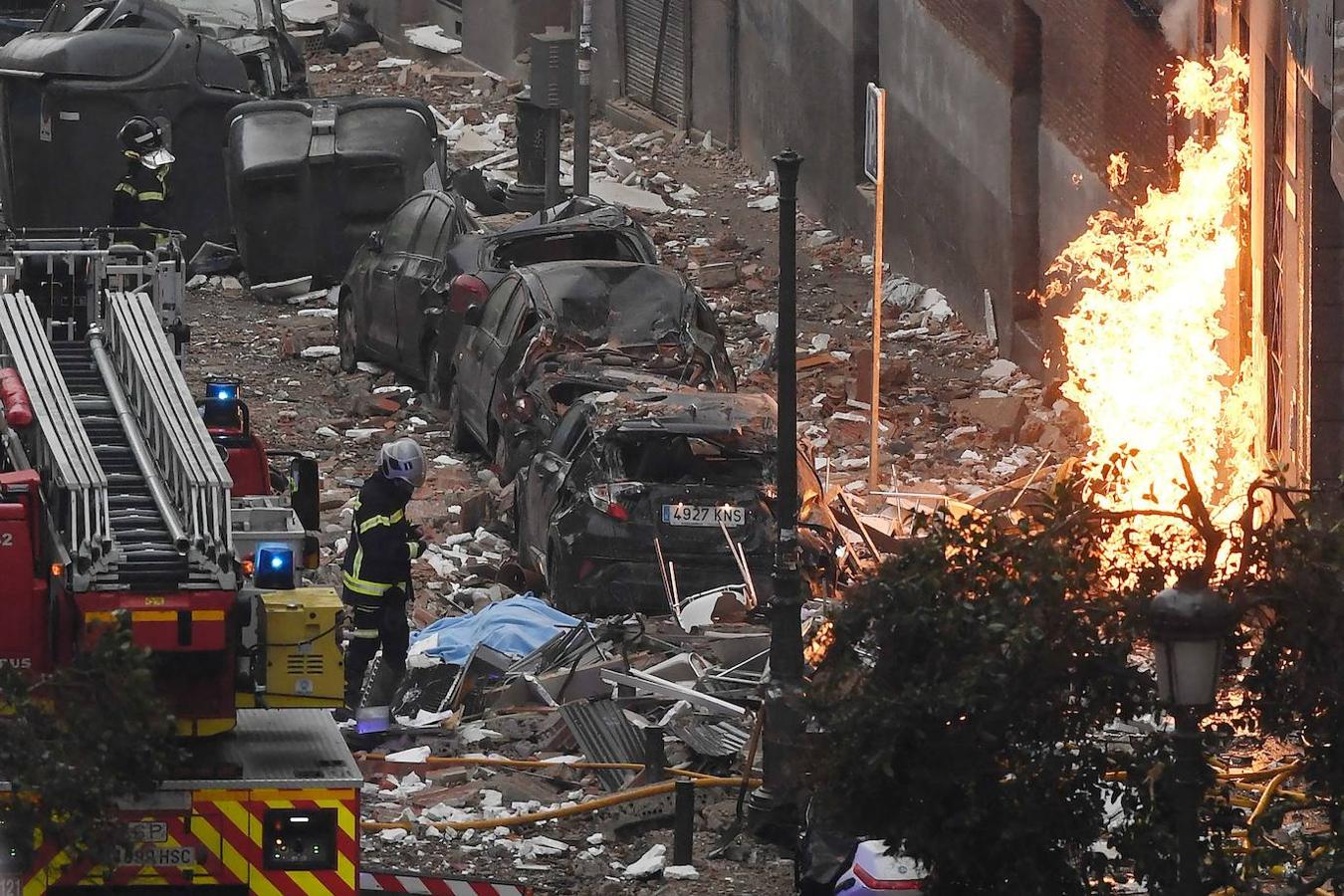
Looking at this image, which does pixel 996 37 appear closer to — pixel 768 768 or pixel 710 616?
pixel 710 616

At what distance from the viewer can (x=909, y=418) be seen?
19922 millimetres

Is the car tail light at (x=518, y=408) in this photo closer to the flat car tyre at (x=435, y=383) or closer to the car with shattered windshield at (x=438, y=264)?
the car with shattered windshield at (x=438, y=264)

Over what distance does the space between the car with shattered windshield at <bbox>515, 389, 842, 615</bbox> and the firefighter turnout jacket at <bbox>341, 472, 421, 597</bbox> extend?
78.8 inches

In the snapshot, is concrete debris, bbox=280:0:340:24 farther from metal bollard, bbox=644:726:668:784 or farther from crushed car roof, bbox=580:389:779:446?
metal bollard, bbox=644:726:668:784

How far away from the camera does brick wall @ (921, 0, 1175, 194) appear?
61.3ft

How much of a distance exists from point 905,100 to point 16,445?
595 inches

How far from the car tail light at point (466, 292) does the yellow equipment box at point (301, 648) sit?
9.66m

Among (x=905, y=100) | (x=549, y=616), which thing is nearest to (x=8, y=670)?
(x=549, y=616)

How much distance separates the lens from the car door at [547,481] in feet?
50.0

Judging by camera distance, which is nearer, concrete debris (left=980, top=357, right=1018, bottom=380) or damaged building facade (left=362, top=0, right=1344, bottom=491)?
damaged building facade (left=362, top=0, right=1344, bottom=491)

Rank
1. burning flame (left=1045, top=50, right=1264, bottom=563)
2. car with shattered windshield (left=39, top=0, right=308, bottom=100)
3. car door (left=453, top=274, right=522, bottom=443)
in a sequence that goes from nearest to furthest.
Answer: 1. burning flame (left=1045, top=50, right=1264, bottom=563)
2. car door (left=453, top=274, right=522, bottom=443)
3. car with shattered windshield (left=39, top=0, right=308, bottom=100)

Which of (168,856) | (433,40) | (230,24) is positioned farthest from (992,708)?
(433,40)

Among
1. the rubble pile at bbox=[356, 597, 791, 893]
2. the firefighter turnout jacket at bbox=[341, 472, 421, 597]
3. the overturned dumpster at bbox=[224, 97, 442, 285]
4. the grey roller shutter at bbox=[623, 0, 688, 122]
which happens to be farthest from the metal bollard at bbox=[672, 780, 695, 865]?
the grey roller shutter at bbox=[623, 0, 688, 122]

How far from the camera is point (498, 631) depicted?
1438 centimetres
